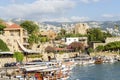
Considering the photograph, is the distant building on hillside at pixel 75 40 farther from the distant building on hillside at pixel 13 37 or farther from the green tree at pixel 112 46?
the distant building on hillside at pixel 13 37

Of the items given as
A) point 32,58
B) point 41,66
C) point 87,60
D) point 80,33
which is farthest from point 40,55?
point 80,33

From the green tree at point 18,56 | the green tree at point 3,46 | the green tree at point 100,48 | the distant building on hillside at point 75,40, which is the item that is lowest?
the green tree at point 100,48

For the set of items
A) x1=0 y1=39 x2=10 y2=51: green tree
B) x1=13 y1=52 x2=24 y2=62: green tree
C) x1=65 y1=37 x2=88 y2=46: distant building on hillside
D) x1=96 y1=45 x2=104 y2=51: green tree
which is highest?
x1=0 y1=39 x2=10 y2=51: green tree

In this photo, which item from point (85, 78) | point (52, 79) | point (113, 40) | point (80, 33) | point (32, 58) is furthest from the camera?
point (80, 33)

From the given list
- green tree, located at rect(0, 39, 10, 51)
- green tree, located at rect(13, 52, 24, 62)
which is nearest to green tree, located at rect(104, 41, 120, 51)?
green tree, located at rect(0, 39, 10, 51)

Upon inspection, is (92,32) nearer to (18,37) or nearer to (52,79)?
(18,37)

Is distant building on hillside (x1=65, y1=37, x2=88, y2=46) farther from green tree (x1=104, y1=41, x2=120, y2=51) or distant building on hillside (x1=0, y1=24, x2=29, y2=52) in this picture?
distant building on hillside (x1=0, y1=24, x2=29, y2=52)

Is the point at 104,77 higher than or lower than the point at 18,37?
lower

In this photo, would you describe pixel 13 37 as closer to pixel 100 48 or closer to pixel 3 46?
pixel 3 46

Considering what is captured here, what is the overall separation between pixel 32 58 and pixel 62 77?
29.1m

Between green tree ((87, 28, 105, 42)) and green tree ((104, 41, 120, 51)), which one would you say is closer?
green tree ((104, 41, 120, 51))

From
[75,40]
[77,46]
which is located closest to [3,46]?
[77,46]

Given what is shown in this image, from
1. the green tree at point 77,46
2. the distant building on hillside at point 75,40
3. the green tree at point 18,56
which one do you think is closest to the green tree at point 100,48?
the green tree at point 77,46

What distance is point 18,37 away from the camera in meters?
88.5
